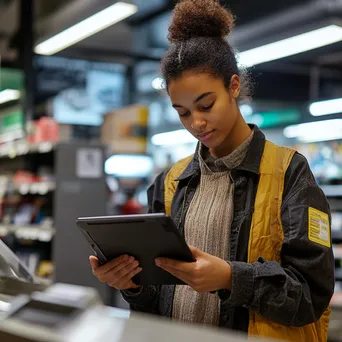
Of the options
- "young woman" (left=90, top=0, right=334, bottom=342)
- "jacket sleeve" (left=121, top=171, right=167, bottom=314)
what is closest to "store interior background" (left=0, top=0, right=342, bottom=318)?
"young woman" (left=90, top=0, right=334, bottom=342)

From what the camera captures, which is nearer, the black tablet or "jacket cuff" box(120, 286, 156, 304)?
the black tablet

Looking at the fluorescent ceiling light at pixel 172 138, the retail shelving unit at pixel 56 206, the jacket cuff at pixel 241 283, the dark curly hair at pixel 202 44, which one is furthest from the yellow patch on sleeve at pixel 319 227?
the fluorescent ceiling light at pixel 172 138

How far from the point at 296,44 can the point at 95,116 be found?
4420mm

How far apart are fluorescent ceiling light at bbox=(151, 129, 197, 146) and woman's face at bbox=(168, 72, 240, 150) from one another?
12381 millimetres

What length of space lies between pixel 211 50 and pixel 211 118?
0.21 meters

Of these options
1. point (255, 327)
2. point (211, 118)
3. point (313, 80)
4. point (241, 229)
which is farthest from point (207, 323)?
point (313, 80)

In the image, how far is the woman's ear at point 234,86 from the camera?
5.81ft

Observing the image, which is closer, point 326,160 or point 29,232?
point 29,232

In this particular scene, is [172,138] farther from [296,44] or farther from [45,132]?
[45,132]

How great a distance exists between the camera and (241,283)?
1530 mm

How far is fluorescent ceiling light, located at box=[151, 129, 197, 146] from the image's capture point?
14.4 m

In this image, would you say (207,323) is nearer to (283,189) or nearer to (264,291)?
(264,291)

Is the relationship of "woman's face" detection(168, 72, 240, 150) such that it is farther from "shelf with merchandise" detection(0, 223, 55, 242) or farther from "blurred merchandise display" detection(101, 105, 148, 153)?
"blurred merchandise display" detection(101, 105, 148, 153)

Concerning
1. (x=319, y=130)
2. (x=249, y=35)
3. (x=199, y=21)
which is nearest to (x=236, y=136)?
(x=199, y=21)
